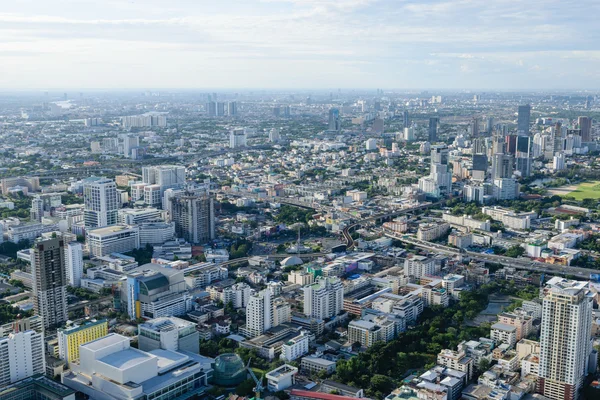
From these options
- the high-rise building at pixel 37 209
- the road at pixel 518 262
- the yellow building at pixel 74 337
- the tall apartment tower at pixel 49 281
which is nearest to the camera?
the yellow building at pixel 74 337

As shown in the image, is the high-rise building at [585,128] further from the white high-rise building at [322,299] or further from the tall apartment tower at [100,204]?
the white high-rise building at [322,299]

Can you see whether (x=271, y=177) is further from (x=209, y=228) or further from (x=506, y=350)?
(x=506, y=350)

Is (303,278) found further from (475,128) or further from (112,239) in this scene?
(475,128)

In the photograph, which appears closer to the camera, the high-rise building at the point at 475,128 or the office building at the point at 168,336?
the office building at the point at 168,336

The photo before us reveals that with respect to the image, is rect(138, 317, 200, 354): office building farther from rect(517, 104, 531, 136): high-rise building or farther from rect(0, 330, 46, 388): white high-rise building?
rect(517, 104, 531, 136): high-rise building

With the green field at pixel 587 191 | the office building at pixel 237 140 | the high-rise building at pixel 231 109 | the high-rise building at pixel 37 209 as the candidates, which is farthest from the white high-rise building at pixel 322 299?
the high-rise building at pixel 231 109

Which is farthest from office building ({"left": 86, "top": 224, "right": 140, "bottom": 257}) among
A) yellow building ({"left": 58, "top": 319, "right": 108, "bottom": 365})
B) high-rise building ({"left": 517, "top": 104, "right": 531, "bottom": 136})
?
high-rise building ({"left": 517, "top": 104, "right": 531, "bottom": 136})
